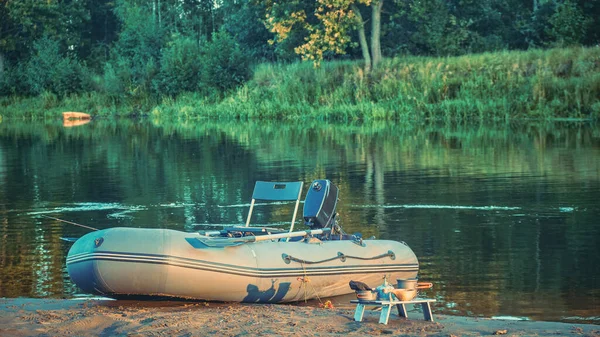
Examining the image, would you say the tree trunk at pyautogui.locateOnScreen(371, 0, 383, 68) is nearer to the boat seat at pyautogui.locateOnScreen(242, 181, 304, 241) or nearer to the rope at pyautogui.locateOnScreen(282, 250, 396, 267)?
the boat seat at pyautogui.locateOnScreen(242, 181, 304, 241)

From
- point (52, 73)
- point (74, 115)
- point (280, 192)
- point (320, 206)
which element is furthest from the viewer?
point (52, 73)

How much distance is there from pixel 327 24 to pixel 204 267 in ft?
128

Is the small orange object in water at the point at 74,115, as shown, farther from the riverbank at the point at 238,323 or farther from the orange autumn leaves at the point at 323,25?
the riverbank at the point at 238,323

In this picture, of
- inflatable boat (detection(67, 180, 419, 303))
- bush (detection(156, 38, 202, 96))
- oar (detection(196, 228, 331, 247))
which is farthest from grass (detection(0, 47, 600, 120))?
oar (detection(196, 228, 331, 247))

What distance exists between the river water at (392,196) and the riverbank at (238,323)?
125 cm

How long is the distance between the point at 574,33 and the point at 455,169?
2667 cm

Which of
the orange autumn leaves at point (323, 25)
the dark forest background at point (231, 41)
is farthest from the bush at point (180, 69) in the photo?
the orange autumn leaves at point (323, 25)

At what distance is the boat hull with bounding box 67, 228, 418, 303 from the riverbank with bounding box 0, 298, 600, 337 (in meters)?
0.27

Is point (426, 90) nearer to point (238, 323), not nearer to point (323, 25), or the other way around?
point (323, 25)

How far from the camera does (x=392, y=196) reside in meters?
20.1

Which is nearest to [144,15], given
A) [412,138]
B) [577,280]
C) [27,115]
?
[27,115]

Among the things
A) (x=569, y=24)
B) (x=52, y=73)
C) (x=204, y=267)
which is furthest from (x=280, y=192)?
(x=52, y=73)

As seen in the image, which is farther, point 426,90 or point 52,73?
point 52,73

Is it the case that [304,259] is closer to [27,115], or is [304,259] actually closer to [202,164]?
[202,164]
